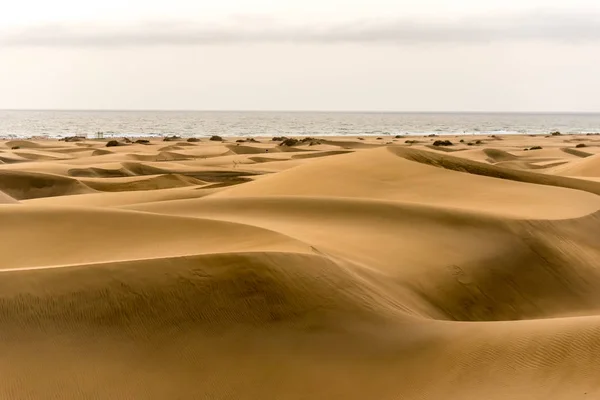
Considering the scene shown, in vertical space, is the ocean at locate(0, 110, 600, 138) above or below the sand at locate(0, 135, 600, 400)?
below

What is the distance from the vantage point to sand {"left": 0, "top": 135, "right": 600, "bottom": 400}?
8.16ft

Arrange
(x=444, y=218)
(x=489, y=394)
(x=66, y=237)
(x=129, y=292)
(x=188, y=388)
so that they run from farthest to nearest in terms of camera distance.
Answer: (x=444, y=218) < (x=66, y=237) < (x=129, y=292) < (x=188, y=388) < (x=489, y=394)

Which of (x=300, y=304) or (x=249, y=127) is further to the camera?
(x=249, y=127)

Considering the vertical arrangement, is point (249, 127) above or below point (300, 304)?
below

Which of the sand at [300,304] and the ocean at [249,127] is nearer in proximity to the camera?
the sand at [300,304]

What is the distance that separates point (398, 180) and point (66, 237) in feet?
15.3

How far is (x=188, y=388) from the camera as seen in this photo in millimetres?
2473

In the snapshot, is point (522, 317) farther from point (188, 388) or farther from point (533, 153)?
point (533, 153)

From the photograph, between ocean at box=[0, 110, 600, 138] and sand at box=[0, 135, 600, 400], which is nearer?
sand at box=[0, 135, 600, 400]

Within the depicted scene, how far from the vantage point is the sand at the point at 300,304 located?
2486 millimetres

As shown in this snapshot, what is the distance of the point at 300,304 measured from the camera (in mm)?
3076

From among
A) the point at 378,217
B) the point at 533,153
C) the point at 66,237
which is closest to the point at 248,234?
the point at 66,237

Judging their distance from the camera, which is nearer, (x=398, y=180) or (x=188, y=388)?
(x=188, y=388)

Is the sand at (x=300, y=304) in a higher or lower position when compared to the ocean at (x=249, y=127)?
higher
